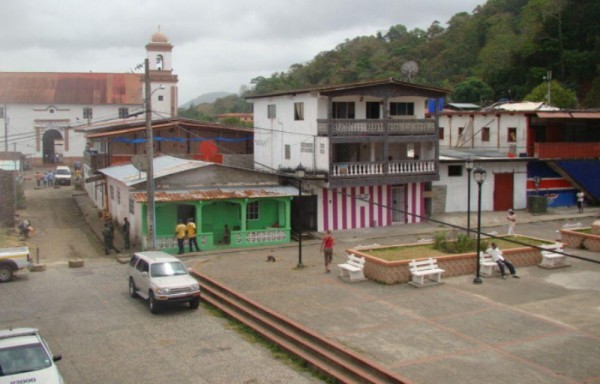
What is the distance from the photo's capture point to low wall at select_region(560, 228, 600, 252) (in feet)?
85.2

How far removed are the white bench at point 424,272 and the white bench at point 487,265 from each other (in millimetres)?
1731

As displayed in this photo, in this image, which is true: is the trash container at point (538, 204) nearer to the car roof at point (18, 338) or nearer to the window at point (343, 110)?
the window at point (343, 110)

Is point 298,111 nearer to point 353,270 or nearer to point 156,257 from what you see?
→ point 353,270

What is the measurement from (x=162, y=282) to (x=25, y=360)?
6.50 m

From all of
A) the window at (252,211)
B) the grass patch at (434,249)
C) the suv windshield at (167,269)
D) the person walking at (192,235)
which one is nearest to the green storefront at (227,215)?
the window at (252,211)

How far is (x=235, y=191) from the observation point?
29406 millimetres

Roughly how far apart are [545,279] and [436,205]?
14.8 meters

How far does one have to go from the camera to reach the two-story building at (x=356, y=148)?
31172 millimetres

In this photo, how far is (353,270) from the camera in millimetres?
21156

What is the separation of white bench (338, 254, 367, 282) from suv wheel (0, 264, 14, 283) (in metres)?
11.8

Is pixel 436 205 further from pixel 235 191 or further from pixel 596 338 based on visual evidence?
pixel 596 338

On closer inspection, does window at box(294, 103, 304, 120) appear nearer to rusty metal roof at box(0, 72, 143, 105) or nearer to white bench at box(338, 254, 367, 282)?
A: white bench at box(338, 254, 367, 282)

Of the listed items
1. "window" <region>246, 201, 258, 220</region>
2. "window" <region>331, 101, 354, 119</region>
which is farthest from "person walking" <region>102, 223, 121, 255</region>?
"window" <region>331, 101, 354, 119</region>

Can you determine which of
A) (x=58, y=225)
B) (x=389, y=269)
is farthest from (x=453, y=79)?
(x=389, y=269)
